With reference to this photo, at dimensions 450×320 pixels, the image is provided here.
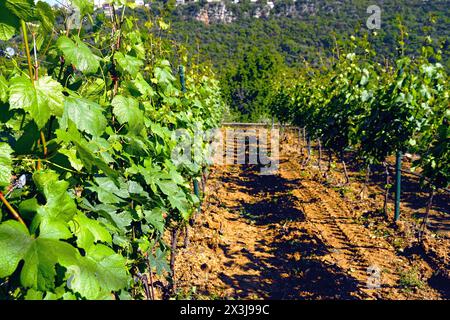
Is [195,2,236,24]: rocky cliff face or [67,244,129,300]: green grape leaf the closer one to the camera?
[67,244,129,300]: green grape leaf

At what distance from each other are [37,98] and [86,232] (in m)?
0.50

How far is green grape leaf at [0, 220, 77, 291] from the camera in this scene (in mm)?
1088

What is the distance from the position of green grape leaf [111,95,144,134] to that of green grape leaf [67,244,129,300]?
724 millimetres

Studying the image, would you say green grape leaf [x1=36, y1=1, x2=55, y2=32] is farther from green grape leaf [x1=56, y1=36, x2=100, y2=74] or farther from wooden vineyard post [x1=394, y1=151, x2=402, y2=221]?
wooden vineyard post [x1=394, y1=151, x2=402, y2=221]

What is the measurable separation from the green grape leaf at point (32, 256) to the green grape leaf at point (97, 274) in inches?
6.5

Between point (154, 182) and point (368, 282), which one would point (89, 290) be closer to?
point (154, 182)

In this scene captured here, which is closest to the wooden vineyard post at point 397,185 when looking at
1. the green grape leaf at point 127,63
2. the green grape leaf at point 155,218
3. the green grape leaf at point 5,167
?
the green grape leaf at point 155,218

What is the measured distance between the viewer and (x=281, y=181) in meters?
10.2

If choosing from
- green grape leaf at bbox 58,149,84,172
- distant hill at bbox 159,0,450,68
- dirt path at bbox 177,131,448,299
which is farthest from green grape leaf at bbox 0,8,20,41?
distant hill at bbox 159,0,450,68

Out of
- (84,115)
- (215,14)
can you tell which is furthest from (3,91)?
(215,14)

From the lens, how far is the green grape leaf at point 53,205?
1204 mm

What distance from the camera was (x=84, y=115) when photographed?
1525mm
